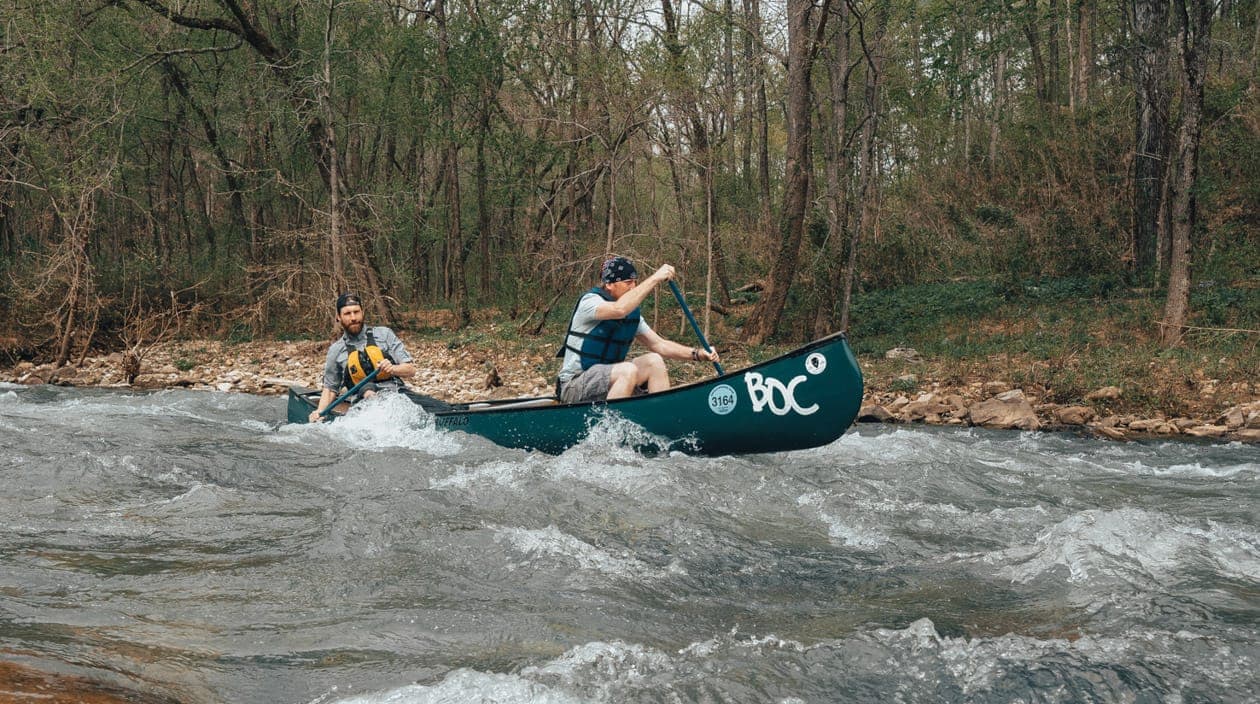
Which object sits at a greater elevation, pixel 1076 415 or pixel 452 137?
pixel 452 137

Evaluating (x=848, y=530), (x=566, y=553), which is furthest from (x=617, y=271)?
(x=566, y=553)

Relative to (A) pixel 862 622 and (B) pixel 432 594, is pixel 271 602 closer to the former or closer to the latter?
(B) pixel 432 594

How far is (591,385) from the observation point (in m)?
6.85

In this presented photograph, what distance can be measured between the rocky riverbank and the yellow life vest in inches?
129

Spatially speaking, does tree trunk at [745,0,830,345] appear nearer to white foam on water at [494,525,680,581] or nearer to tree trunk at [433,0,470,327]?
tree trunk at [433,0,470,327]

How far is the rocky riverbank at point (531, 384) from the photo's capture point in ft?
29.1

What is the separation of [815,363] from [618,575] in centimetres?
247

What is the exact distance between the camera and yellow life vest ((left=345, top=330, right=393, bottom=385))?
8.11 metres

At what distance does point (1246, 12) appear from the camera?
63.8 feet

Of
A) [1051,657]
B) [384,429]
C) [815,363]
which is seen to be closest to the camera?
[1051,657]

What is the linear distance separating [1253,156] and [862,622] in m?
14.2

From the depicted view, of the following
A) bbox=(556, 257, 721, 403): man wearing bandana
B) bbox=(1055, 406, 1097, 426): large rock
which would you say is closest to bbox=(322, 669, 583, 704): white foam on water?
bbox=(556, 257, 721, 403): man wearing bandana

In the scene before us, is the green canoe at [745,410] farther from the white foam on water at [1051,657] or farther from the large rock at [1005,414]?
the large rock at [1005,414]

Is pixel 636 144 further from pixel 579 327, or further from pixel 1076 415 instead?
pixel 579 327
